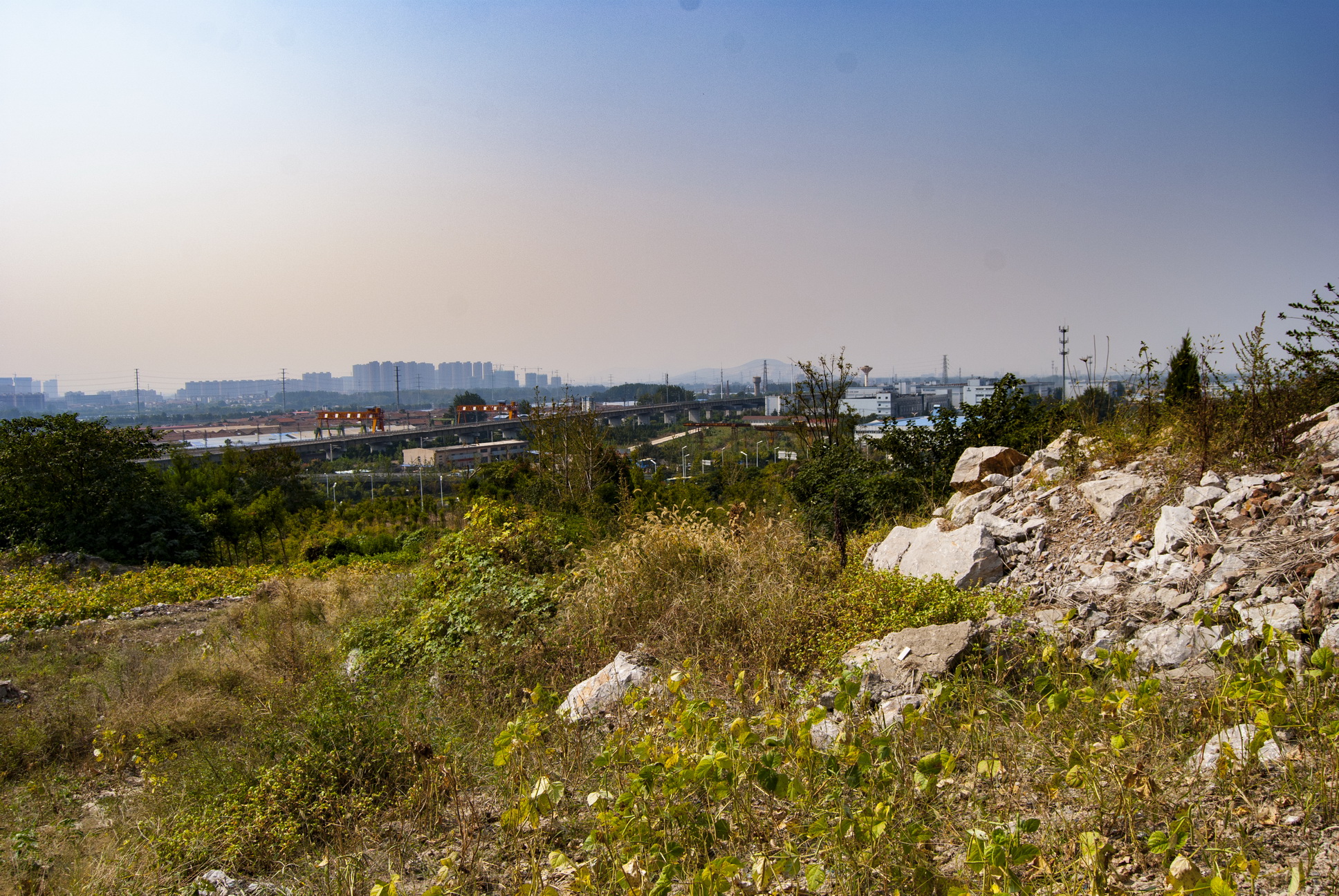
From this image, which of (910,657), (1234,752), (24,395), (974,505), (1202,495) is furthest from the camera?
(24,395)

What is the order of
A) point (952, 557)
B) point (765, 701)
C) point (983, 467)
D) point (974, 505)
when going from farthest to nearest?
point (983, 467) < point (974, 505) < point (952, 557) < point (765, 701)

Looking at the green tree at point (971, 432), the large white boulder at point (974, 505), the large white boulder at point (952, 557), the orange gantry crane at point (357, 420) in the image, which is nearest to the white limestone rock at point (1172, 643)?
the large white boulder at point (952, 557)

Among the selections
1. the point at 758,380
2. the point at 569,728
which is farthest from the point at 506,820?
the point at 758,380

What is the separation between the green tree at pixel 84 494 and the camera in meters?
12.1

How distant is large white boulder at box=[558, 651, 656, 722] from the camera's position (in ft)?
12.9

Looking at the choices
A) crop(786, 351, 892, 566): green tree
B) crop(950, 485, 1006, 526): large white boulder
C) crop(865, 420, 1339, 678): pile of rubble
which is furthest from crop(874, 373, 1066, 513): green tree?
crop(865, 420, 1339, 678): pile of rubble

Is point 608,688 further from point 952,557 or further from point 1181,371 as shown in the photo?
point 1181,371

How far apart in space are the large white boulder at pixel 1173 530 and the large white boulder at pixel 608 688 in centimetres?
350

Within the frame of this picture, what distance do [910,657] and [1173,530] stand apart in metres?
2.20

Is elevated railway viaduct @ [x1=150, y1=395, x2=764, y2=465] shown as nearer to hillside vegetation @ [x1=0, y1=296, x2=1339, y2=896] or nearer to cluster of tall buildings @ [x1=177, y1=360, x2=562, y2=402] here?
hillside vegetation @ [x1=0, y1=296, x2=1339, y2=896]

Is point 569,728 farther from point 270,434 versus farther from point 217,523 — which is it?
point 270,434

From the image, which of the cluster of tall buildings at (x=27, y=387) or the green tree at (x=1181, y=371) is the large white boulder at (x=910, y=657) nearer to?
the green tree at (x=1181, y=371)

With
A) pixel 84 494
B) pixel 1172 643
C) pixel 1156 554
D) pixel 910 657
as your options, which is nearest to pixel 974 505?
pixel 1156 554

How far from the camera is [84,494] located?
1251cm
